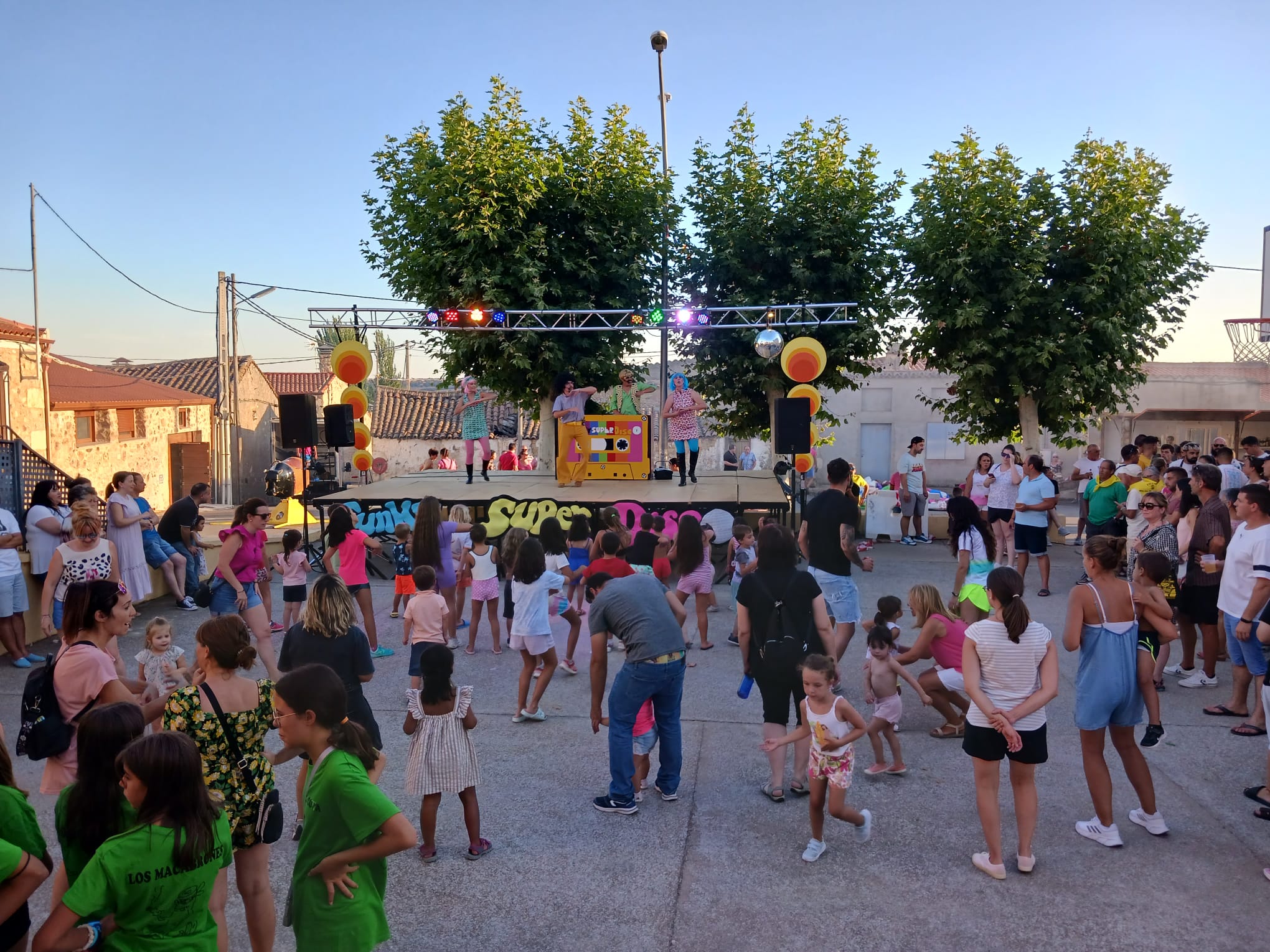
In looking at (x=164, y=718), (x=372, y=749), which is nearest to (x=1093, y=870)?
(x=372, y=749)

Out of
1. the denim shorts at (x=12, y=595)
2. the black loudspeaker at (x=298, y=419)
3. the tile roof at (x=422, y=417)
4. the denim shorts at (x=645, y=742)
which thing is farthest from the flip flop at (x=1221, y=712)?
the tile roof at (x=422, y=417)

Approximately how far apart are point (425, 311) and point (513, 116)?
429cm

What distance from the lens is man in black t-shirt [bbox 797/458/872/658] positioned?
22.5 feet

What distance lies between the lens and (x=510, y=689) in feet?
24.7

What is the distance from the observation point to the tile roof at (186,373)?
38.1m

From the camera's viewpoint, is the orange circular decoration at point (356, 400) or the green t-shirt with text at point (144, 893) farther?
the orange circular decoration at point (356, 400)

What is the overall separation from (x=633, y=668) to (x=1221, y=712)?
15.3ft

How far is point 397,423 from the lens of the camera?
39.2 metres

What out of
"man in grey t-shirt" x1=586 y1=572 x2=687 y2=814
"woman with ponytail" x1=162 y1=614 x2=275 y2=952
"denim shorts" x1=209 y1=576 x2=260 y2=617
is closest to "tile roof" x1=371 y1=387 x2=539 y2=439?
"denim shorts" x1=209 y1=576 x2=260 y2=617

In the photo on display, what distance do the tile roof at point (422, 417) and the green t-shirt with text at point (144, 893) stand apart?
34.1m

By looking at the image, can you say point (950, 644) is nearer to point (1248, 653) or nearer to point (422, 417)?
point (1248, 653)

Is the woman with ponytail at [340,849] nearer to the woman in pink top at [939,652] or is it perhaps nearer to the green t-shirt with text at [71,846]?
the green t-shirt with text at [71,846]

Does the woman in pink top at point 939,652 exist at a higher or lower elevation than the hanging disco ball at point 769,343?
lower

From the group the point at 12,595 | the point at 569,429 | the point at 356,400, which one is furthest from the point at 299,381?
the point at 12,595
